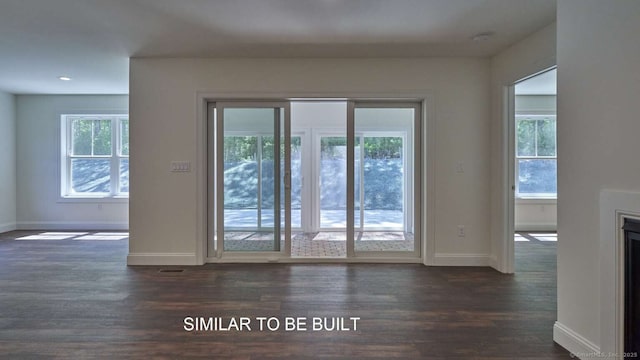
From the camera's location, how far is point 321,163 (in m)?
6.50

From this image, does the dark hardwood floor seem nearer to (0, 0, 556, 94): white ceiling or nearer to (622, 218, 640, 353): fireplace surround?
(622, 218, 640, 353): fireplace surround

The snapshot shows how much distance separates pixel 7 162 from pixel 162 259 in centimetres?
434

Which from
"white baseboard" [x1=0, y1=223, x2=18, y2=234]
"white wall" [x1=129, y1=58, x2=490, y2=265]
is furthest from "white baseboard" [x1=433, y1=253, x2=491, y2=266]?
"white baseboard" [x1=0, y1=223, x2=18, y2=234]

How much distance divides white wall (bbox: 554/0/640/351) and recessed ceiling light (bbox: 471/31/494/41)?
1.18m

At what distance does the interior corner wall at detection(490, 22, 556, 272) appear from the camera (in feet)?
11.6

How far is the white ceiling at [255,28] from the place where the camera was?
284 centimetres

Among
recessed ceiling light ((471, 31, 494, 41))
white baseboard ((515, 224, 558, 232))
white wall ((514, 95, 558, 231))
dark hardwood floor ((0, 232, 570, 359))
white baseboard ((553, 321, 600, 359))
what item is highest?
recessed ceiling light ((471, 31, 494, 41))

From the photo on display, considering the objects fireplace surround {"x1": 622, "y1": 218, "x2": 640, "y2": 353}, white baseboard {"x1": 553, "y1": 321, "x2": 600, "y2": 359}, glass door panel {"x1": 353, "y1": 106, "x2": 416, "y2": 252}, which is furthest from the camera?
glass door panel {"x1": 353, "y1": 106, "x2": 416, "y2": 252}

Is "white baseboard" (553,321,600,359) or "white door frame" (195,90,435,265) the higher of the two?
"white door frame" (195,90,435,265)

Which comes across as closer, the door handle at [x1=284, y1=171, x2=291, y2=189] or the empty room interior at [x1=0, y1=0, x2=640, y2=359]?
the empty room interior at [x1=0, y1=0, x2=640, y2=359]

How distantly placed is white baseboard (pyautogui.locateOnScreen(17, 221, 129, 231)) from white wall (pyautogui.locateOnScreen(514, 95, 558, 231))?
710cm

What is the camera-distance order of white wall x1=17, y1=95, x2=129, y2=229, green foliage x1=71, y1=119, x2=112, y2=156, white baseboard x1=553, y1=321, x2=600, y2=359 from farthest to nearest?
green foliage x1=71, y1=119, x2=112, y2=156 < white wall x1=17, y1=95, x2=129, y2=229 < white baseboard x1=553, y1=321, x2=600, y2=359

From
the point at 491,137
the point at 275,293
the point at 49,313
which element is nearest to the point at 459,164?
the point at 491,137

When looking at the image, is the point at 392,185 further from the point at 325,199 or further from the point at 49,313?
the point at 49,313
